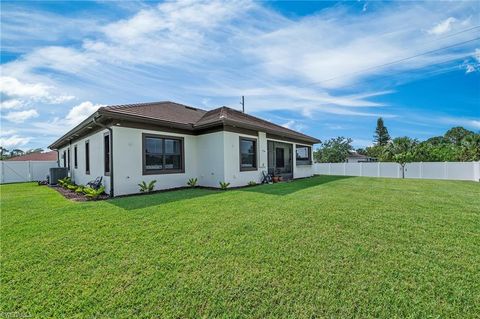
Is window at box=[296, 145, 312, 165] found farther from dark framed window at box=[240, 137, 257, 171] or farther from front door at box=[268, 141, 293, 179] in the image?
dark framed window at box=[240, 137, 257, 171]

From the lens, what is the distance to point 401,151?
20688 millimetres

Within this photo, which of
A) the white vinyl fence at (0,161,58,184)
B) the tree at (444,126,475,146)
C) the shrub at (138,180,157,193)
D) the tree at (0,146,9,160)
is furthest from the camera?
the tree at (444,126,475,146)

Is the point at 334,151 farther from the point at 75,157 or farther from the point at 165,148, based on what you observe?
the point at 75,157

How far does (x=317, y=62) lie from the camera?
12.8m

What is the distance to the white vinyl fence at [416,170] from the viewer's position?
16.3 m

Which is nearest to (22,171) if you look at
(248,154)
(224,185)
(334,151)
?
(224,185)

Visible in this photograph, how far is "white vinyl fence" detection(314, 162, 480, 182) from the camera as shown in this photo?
16.3 meters

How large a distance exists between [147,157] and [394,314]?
885cm

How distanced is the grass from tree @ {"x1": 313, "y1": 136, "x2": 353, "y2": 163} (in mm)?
27310

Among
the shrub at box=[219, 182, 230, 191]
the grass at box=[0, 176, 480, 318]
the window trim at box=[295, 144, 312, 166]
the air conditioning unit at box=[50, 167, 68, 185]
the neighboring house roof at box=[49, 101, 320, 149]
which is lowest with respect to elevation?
the grass at box=[0, 176, 480, 318]

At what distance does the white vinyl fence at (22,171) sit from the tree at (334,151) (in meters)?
30.5

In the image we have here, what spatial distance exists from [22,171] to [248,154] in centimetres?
1934

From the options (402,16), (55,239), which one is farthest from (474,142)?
(55,239)

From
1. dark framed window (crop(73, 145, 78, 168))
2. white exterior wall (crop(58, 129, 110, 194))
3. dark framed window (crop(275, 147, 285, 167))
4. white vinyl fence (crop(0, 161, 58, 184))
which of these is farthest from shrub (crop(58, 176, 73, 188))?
dark framed window (crop(275, 147, 285, 167))
